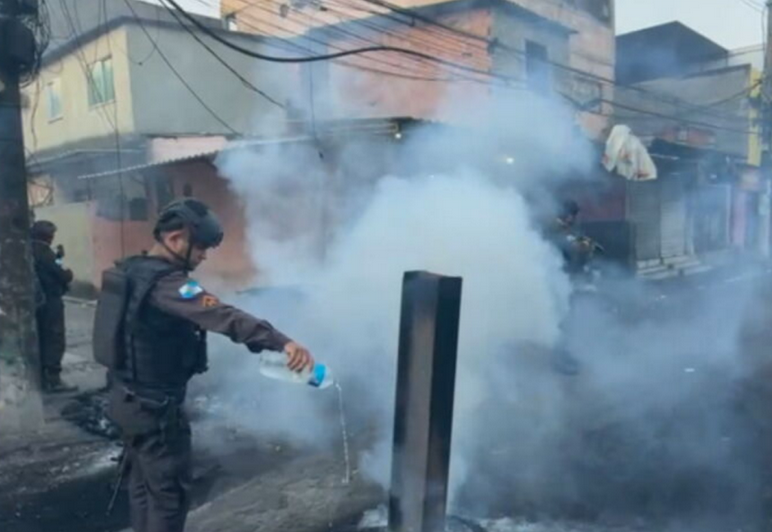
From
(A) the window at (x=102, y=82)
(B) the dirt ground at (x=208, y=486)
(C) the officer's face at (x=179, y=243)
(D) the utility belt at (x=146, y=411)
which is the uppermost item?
(A) the window at (x=102, y=82)

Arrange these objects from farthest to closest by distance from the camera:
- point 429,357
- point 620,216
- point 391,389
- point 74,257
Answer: point 620,216 → point 74,257 → point 391,389 → point 429,357

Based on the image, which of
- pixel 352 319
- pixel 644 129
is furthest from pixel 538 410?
pixel 644 129

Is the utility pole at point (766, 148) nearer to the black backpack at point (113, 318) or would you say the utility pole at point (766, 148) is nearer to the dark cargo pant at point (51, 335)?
the dark cargo pant at point (51, 335)

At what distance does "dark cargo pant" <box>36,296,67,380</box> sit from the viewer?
6.41 meters

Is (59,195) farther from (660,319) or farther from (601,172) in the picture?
(660,319)

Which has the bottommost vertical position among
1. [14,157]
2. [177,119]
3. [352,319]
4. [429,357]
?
[352,319]

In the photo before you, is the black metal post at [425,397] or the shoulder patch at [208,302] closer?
the shoulder patch at [208,302]

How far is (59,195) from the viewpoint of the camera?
18.6 metres

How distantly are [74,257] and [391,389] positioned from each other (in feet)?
38.6

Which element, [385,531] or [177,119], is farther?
[177,119]

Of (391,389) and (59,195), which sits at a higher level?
(59,195)

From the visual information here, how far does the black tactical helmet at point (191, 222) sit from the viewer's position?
2.74m

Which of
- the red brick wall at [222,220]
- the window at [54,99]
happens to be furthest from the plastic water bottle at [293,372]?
the window at [54,99]

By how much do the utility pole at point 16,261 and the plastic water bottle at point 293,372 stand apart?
347cm
